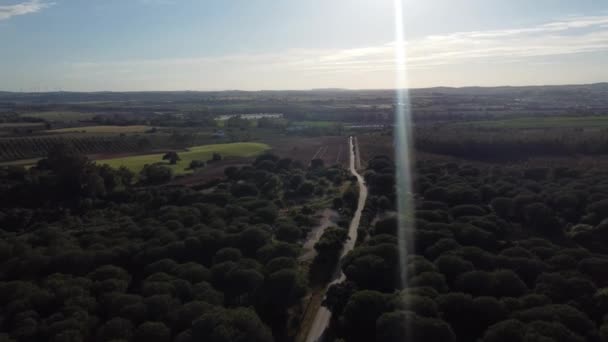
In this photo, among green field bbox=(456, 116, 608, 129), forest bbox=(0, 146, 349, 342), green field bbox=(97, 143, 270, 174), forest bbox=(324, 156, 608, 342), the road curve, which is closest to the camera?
forest bbox=(324, 156, 608, 342)

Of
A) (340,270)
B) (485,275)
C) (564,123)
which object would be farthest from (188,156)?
(564,123)

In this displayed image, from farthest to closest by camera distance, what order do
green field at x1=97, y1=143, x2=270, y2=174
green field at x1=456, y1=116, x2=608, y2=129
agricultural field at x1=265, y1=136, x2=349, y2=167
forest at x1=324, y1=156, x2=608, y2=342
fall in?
1. green field at x1=456, y1=116, x2=608, y2=129
2. agricultural field at x1=265, y1=136, x2=349, y2=167
3. green field at x1=97, y1=143, x2=270, y2=174
4. forest at x1=324, y1=156, x2=608, y2=342

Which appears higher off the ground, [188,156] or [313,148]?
[188,156]

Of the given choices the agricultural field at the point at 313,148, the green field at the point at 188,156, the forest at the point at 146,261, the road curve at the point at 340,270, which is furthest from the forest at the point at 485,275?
the green field at the point at 188,156

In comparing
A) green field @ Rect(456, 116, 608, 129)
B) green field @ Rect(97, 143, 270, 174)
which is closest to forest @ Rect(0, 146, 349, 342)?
green field @ Rect(97, 143, 270, 174)

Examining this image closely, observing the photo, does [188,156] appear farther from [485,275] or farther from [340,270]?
[485,275]

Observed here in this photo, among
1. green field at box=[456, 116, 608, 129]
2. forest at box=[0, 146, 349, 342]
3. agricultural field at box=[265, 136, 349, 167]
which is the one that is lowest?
forest at box=[0, 146, 349, 342]

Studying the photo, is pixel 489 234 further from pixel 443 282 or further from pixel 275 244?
pixel 275 244

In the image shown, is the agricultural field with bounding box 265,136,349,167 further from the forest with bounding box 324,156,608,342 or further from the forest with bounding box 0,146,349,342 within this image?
the forest with bounding box 324,156,608,342
